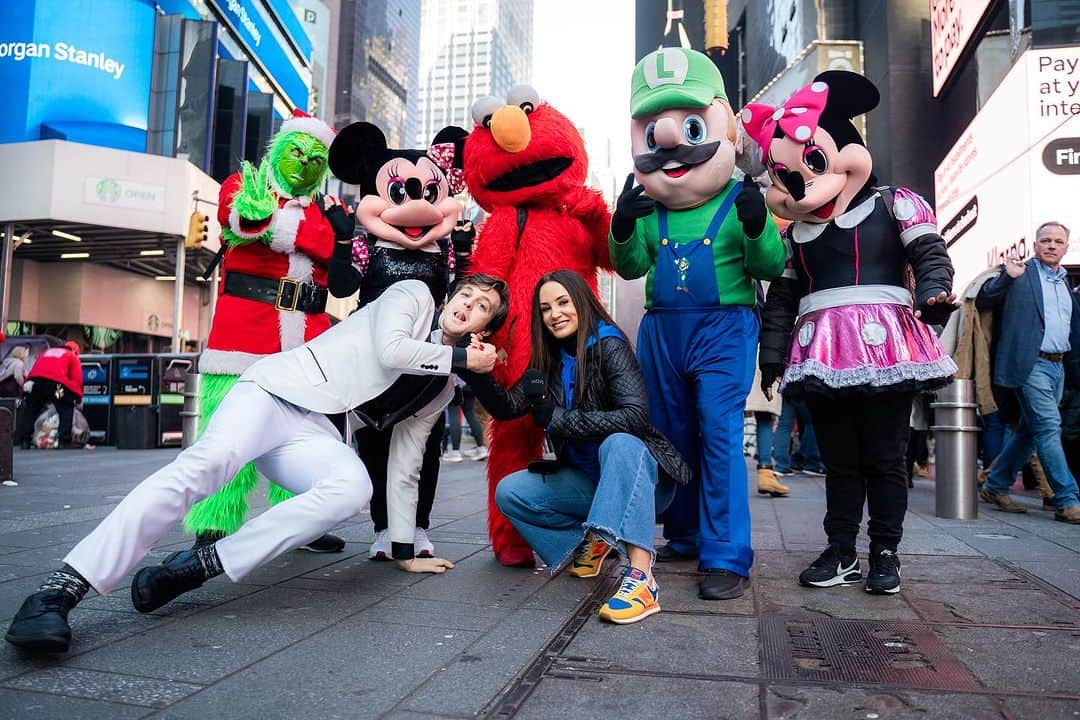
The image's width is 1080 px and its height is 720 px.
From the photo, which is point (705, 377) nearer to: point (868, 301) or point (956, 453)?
point (868, 301)

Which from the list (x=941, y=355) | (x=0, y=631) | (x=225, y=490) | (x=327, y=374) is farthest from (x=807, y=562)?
(x=0, y=631)

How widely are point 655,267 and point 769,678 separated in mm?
1867

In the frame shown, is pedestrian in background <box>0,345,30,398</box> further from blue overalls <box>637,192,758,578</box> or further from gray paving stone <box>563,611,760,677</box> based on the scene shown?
gray paving stone <box>563,611,760,677</box>

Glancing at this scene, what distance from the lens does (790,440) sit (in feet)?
28.3

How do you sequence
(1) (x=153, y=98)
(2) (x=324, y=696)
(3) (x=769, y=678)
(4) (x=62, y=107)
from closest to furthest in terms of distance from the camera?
(2) (x=324, y=696) → (3) (x=769, y=678) → (4) (x=62, y=107) → (1) (x=153, y=98)

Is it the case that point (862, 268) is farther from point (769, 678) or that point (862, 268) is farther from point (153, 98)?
point (153, 98)

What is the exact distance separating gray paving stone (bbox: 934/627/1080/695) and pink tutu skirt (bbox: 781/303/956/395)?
0.95 metres

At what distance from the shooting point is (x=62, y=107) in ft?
72.6

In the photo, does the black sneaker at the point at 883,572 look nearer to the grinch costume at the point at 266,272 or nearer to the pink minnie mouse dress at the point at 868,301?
the pink minnie mouse dress at the point at 868,301

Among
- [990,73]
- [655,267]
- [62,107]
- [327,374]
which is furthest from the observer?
[62,107]

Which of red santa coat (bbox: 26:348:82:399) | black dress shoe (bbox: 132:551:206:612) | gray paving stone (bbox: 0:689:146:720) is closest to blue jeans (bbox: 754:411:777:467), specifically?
black dress shoe (bbox: 132:551:206:612)

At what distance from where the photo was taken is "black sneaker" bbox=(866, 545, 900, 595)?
312 cm

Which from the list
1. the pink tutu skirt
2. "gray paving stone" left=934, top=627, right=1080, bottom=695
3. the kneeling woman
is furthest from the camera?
the pink tutu skirt

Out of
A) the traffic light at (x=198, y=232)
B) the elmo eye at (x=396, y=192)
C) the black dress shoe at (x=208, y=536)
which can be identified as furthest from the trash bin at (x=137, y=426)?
the elmo eye at (x=396, y=192)
